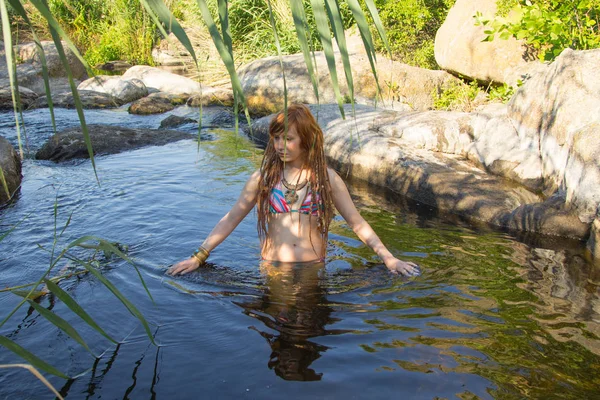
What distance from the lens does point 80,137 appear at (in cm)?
944

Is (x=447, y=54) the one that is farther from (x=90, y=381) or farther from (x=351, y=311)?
(x=90, y=381)

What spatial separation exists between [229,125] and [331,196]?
8.27m

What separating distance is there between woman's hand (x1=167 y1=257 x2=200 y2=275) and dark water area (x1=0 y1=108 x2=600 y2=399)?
75 millimetres

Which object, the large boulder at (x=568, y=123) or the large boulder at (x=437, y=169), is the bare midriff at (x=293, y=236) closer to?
the large boulder at (x=437, y=169)

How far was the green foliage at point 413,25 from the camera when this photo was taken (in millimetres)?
13414

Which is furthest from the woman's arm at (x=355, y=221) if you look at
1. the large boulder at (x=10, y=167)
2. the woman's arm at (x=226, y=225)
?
the large boulder at (x=10, y=167)

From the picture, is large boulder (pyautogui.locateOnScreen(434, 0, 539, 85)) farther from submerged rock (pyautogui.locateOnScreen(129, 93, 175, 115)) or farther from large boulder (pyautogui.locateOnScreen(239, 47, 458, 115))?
submerged rock (pyautogui.locateOnScreen(129, 93, 175, 115))

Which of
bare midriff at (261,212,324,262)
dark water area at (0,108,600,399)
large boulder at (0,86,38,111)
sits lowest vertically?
dark water area at (0,108,600,399)

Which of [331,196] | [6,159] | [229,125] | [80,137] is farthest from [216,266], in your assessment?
[229,125]

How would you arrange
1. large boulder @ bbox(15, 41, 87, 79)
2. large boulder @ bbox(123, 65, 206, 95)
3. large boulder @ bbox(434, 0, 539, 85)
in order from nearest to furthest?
large boulder @ bbox(434, 0, 539, 85)
large boulder @ bbox(123, 65, 206, 95)
large boulder @ bbox(15, 41, 87, 79)

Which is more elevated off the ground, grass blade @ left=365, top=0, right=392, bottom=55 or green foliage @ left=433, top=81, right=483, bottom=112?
grass blade @ left=365, top=0, right=392, bottom=55

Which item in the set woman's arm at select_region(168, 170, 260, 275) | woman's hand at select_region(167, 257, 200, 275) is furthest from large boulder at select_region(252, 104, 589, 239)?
woman's hand at select_region(167, 257, 200, 275)

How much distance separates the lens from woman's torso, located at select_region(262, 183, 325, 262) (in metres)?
4.58

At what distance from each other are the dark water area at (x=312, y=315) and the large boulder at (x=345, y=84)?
5.85m
